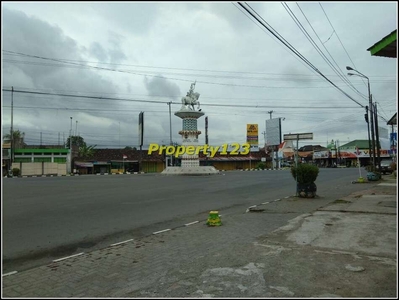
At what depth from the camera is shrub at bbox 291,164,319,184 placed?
14.2 m

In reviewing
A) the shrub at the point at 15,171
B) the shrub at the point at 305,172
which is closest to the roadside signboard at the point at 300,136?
the shrub at the point at 305,172

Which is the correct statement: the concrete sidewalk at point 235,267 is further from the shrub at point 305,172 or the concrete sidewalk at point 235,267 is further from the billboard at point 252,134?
the billboard at point 252,134

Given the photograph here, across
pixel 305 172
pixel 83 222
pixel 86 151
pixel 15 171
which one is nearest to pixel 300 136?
pixel 305 172

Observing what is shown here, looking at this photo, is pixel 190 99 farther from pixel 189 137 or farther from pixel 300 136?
pixel 300 136

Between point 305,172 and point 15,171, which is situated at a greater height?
point 305,172

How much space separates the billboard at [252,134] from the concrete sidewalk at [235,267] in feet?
223

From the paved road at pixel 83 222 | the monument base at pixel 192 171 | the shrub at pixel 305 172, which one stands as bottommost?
the paved road at pixel 83 222

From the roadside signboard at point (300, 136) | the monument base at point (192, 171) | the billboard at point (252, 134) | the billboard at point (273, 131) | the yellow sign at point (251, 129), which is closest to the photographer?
the roadside signboard at point (300, 136)

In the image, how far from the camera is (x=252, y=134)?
75.9m

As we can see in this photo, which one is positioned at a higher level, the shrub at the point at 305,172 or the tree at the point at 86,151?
the tree at the point at 86,151

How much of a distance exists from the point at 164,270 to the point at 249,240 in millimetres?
2331

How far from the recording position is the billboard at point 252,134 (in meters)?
75.4

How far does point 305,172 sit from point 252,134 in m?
62.1

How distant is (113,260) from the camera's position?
18.6 feet
